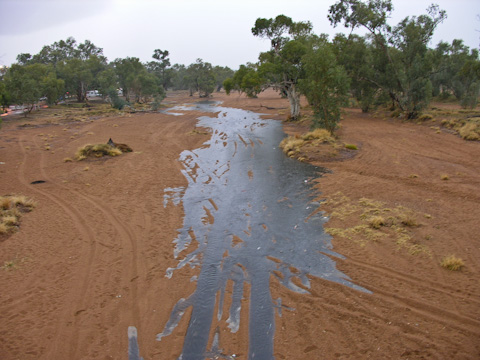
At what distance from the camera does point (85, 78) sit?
61.9 metres

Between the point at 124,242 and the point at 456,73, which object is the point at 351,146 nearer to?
the point at 124,242

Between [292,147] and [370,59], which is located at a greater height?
[370,59]

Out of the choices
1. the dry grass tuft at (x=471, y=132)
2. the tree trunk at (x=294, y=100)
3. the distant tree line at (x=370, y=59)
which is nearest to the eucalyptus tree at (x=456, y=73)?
the distant tree line at (x=370, y=59)

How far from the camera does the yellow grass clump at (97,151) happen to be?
69.8 ft

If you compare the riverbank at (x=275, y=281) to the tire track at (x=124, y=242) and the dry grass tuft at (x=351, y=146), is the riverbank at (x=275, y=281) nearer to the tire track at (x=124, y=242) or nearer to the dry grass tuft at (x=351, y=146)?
the tire track at (x=124, y=242)

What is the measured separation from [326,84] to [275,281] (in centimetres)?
1836

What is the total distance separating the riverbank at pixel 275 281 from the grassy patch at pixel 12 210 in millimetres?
338

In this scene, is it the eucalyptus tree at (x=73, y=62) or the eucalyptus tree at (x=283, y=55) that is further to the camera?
the eucalyptus tree at (x=73, y=62)

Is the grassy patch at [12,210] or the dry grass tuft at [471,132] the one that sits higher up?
the dry grass tuft at [471,132]

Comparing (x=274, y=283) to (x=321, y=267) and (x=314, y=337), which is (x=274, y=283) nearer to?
(x=321, y=267)

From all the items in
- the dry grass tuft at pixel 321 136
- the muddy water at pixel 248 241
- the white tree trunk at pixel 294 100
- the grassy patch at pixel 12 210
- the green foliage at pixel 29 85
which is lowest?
the muddy water at pixel 248 241

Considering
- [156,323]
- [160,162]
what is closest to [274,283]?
[156,323]

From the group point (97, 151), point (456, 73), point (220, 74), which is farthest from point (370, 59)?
point (220, 74)

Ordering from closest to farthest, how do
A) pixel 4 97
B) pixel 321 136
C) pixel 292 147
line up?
pixel 292 147 → pixel 321 136 → pixel 4 97
